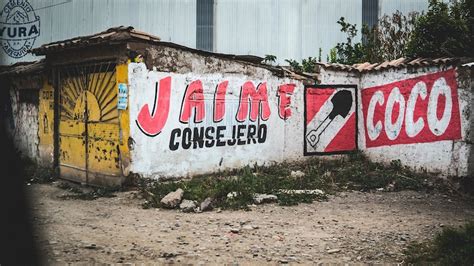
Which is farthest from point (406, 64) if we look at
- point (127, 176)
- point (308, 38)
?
point (308, 38)

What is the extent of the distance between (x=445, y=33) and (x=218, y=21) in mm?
9765

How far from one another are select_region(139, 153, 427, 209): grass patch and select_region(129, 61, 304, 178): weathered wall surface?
35 cm

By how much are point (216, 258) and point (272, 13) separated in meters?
14.0

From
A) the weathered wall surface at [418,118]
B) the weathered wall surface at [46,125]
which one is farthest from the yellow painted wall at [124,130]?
the weathered wall surface at [418,118]

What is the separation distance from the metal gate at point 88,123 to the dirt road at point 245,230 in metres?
1.23

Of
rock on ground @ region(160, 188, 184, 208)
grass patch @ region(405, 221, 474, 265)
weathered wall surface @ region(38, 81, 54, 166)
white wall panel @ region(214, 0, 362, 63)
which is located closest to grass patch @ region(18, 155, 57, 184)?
weathered wall surface @ region(38, 81, 54, 166)

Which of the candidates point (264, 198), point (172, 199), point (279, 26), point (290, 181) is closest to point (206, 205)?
point (172, 199)

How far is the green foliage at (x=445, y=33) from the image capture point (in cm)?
882

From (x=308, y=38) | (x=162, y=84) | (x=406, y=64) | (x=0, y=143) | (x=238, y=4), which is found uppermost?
(x=238, y=4)

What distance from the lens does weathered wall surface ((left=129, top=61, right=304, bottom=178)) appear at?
318 inches

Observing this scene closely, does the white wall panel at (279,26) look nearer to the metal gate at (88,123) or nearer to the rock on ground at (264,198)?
the metal gate at (88,123)

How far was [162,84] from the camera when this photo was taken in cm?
831

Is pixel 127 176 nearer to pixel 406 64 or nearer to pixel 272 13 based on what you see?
pixel 406 64

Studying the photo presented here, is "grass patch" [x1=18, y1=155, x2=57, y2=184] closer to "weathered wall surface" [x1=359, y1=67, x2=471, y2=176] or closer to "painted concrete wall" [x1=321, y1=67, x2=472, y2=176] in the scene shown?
"painted concrete wall" [x1=321, y1=67, x2=472, y2=176]
